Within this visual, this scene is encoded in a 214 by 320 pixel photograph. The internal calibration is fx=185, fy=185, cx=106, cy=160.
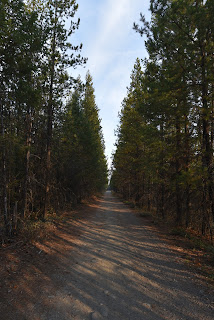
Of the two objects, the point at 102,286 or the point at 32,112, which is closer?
the point at 102,286

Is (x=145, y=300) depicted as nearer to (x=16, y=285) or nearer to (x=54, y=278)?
(x=54, y=278)

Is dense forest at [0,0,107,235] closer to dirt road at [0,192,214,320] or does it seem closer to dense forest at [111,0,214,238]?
dirt road at [0,192,214,320]

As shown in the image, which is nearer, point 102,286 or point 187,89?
point 102,286

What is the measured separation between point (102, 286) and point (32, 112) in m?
7.26

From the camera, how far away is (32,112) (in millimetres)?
8336

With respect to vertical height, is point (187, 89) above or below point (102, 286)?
above

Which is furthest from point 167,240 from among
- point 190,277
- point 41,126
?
point 41,126

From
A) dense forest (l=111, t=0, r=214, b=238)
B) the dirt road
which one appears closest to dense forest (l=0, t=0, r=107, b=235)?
the dirt road

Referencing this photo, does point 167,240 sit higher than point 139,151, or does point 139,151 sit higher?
point 139,151

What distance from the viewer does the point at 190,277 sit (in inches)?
192

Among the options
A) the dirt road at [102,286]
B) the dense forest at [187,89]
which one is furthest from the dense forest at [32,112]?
the dense forest at [187,89]

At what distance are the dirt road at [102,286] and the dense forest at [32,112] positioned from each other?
7.51 ft

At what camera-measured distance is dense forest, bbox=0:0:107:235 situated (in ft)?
20.3

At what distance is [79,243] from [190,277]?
4258 mm
